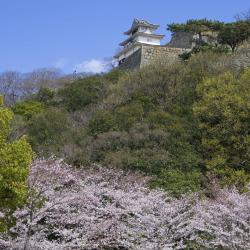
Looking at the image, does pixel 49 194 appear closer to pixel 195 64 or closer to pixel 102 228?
pixel 102 228

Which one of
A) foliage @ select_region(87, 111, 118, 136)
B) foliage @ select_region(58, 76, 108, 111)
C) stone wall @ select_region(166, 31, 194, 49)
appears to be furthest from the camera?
stone wall @ select_region(166, 31, 194, 49)

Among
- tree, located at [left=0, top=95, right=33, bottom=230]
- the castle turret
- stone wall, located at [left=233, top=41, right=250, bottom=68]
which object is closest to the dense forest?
tree, located at [left=0, top=95, right=33, bottom=230]

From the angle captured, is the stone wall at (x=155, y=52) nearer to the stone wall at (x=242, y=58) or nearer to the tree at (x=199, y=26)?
the tree at (x=199, y=26)

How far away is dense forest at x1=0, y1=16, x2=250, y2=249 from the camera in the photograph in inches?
390

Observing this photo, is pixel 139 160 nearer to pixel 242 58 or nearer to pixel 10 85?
pixel 242 58

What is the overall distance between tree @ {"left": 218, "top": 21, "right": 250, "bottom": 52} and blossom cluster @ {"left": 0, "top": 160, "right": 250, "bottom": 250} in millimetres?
16367

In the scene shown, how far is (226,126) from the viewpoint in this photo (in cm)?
1723

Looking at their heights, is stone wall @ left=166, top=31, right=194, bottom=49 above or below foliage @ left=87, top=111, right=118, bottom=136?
above

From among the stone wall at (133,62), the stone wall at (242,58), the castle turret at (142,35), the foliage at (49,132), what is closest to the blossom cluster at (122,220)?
the foliage at (49,132)

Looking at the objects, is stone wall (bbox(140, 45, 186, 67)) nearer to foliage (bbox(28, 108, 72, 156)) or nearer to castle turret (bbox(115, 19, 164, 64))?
castle turret (bbox(115, 19, 164, 64))

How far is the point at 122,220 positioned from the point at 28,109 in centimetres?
1453

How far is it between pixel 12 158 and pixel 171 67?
623 inches

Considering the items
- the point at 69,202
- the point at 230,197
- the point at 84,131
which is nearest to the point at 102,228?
the point at 69,202

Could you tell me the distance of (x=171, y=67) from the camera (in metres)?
23.0
